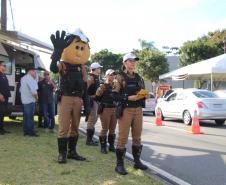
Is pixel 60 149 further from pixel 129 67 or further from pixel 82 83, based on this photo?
A: pixel 129 67

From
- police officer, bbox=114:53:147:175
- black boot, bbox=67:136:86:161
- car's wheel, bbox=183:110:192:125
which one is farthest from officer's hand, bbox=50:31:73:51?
car's wheel, bbox=183:110:192:125

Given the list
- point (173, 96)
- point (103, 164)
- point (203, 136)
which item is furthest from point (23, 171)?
point (173, 96)

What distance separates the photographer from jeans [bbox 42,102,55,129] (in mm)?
12789

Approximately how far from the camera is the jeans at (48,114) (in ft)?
42.0

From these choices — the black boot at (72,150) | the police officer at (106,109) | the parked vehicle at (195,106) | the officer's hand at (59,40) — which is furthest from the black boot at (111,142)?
the parked vehicle at (195,106)

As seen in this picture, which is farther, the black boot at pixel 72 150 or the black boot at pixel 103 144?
the black boot at pixel 103 144

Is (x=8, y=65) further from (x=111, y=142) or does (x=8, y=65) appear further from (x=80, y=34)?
(x=80, y=34)

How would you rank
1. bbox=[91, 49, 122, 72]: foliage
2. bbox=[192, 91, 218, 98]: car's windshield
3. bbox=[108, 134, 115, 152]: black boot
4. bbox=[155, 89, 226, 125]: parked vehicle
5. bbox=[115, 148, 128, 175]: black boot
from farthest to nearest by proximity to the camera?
bbox=[91, 49, 122, 72]: foliage < bbox=[192, 91, 218, 98]: car's windshield < bbox=[155, 89, 226, 125]: parked vehicle < bbox=[108, 134, 115, 152]: black boot < bbox=[115, 148, 128, 175]: black boot

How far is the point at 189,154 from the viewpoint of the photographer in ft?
32.8

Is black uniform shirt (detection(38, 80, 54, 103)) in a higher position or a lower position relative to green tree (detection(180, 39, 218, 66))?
lower

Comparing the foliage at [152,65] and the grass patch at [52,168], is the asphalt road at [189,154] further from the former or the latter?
the foliage at [152,65]

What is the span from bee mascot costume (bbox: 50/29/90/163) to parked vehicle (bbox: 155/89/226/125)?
10267 millimetres

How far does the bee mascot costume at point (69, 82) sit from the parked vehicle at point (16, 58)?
5.04 metres

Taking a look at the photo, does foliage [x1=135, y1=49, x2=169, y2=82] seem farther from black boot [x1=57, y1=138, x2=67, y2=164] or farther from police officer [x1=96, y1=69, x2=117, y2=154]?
black boot [x1=57, y1=138, x2=67, y2=164]
